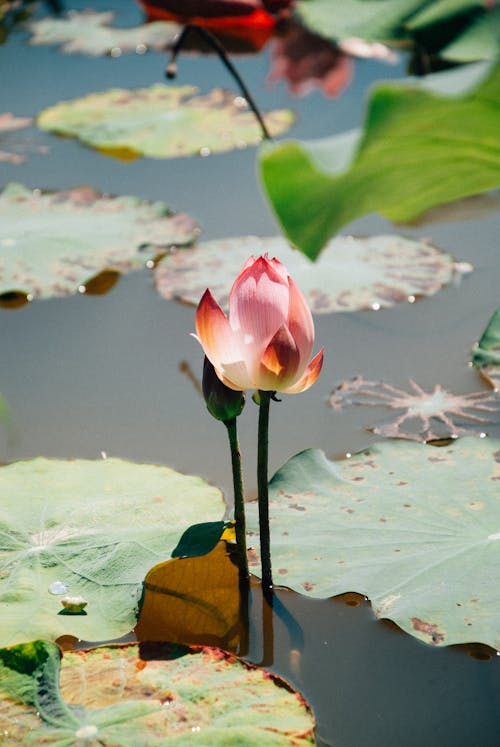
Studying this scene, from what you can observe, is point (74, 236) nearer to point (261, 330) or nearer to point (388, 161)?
point (261, 330)

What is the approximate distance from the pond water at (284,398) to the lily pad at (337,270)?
4cm

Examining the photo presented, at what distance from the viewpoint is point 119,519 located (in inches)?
54.6

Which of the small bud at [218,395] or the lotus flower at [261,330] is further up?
the lotus flower at [261,330]

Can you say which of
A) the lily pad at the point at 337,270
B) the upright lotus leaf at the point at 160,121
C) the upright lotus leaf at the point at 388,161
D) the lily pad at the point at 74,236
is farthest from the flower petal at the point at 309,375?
the upright lotus leaf at the point at 160,121

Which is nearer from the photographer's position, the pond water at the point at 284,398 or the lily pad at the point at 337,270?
the pond water at the point at 284,398

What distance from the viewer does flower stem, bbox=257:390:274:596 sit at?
46.3 inches

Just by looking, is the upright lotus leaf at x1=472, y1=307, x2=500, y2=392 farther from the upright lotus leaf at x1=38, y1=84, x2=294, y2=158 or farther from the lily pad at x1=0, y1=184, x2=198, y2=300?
Result: the upright lotus leaf at x1=38, y1=84, x2=294, y2=158

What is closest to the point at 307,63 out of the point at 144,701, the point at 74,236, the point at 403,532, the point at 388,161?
the point at 74,236

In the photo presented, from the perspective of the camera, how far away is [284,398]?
6.02 ft

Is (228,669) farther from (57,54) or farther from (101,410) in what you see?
(57,54)

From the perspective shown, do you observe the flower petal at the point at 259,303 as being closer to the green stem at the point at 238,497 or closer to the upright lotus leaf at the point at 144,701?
the green stem at the point at 238,497

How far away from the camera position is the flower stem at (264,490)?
1176mm

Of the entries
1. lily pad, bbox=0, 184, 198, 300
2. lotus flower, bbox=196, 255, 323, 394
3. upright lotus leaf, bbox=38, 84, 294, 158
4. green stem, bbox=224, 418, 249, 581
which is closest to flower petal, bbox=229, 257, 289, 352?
lotus flower, bbox=196, 255, 323, 394

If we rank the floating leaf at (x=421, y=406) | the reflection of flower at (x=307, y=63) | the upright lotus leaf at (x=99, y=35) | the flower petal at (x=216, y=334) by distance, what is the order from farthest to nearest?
the upright lotus leaf at (x=99, y=35) < the reflection of flower at (x=307, y=63) < the floating leaf at (x=421, y=406) < the flower petal at (x=216, y=334)
